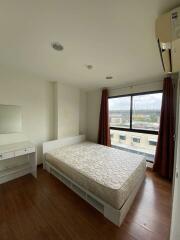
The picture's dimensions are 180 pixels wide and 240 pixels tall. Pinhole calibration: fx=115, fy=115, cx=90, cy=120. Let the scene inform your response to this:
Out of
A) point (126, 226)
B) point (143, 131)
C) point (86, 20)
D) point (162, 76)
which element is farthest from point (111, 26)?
point (143, 131)

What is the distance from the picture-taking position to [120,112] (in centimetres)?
387

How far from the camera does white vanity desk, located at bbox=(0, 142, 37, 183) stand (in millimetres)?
2257

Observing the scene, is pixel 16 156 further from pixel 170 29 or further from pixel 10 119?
pixel 170 29

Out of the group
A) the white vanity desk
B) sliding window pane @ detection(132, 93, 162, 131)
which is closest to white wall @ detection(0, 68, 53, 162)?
the white vanity desk

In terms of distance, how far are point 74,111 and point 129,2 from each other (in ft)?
10.6

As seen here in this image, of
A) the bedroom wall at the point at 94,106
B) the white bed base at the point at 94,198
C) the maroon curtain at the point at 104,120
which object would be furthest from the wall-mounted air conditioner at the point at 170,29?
the maroon curtain at the point at 104,120

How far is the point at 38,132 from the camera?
126 inches

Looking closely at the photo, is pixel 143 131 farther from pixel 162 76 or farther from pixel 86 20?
pixel 86 20

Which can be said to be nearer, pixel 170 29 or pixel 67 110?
pixel 170 29

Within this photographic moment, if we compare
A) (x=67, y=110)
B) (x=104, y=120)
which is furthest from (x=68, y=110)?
(x=104, y=120)

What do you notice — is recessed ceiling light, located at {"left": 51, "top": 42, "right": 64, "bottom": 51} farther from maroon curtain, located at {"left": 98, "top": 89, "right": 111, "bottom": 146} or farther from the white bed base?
maroon curtain, located at {"left": 98, "top": 89, "right": 111, "bottom": 146}

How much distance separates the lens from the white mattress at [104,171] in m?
1.60

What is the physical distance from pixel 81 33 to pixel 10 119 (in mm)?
2398

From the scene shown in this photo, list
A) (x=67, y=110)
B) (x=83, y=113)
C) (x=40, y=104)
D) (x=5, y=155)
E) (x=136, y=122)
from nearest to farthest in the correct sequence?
(x=5, y=155) < (x=40, y=104) < (x=136, y=122) < (x=67, y=110) < (x=83, y=113)
